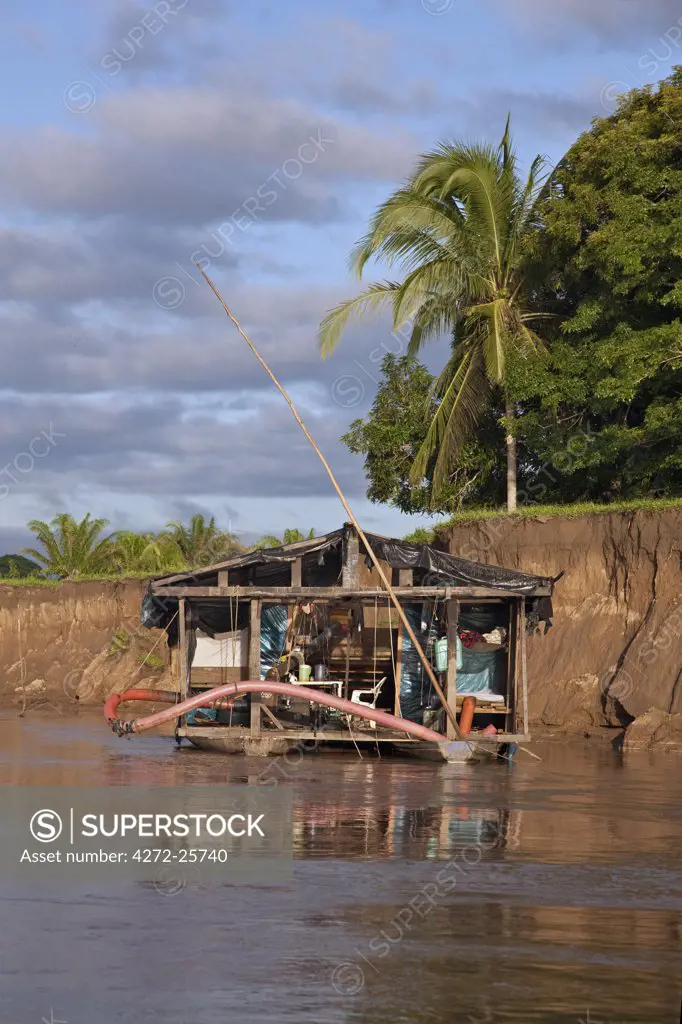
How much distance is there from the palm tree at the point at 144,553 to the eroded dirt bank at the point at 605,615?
730 inches

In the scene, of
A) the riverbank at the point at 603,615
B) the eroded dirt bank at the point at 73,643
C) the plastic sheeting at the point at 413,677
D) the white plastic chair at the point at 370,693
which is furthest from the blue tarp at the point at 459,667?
the eroded dirt bank at the point at 73,643

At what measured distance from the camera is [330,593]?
858 inches

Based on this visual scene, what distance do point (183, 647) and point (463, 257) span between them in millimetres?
14277

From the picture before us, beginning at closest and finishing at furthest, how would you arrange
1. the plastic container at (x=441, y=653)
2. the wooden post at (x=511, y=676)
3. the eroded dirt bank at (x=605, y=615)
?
the plastic container at (x=441, y=653) < the wooden post at (x=511, y=676) < the eroded dirt bank at (x=605, y=615)

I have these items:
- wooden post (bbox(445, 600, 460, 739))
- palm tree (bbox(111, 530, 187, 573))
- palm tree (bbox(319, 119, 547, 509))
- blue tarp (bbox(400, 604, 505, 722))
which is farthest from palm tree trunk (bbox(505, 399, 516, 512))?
palm tree (bbox(111, 530, 187, 573))

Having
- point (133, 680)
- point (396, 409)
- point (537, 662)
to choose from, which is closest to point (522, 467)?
point (396, 409)

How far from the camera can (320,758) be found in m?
22.2

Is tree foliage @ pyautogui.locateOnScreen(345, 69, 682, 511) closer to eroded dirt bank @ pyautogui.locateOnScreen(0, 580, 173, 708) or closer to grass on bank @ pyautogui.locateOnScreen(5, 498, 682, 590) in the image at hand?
grass on bank @ pyautogui.locateOnScreen(5, 498, 682, 590)

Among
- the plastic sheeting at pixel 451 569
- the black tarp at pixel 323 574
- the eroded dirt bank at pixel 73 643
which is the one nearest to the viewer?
the plastic sheeting at pixel 451 569

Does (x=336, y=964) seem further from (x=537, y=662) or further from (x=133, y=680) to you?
(x=133, y=680)

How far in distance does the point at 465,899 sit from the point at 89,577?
3650cm

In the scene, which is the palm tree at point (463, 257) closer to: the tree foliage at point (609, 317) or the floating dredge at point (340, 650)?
the tree foliage at point (609, 317)

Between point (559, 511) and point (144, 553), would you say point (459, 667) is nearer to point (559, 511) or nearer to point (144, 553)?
point (559, 511)

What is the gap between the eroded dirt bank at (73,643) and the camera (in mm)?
42000
